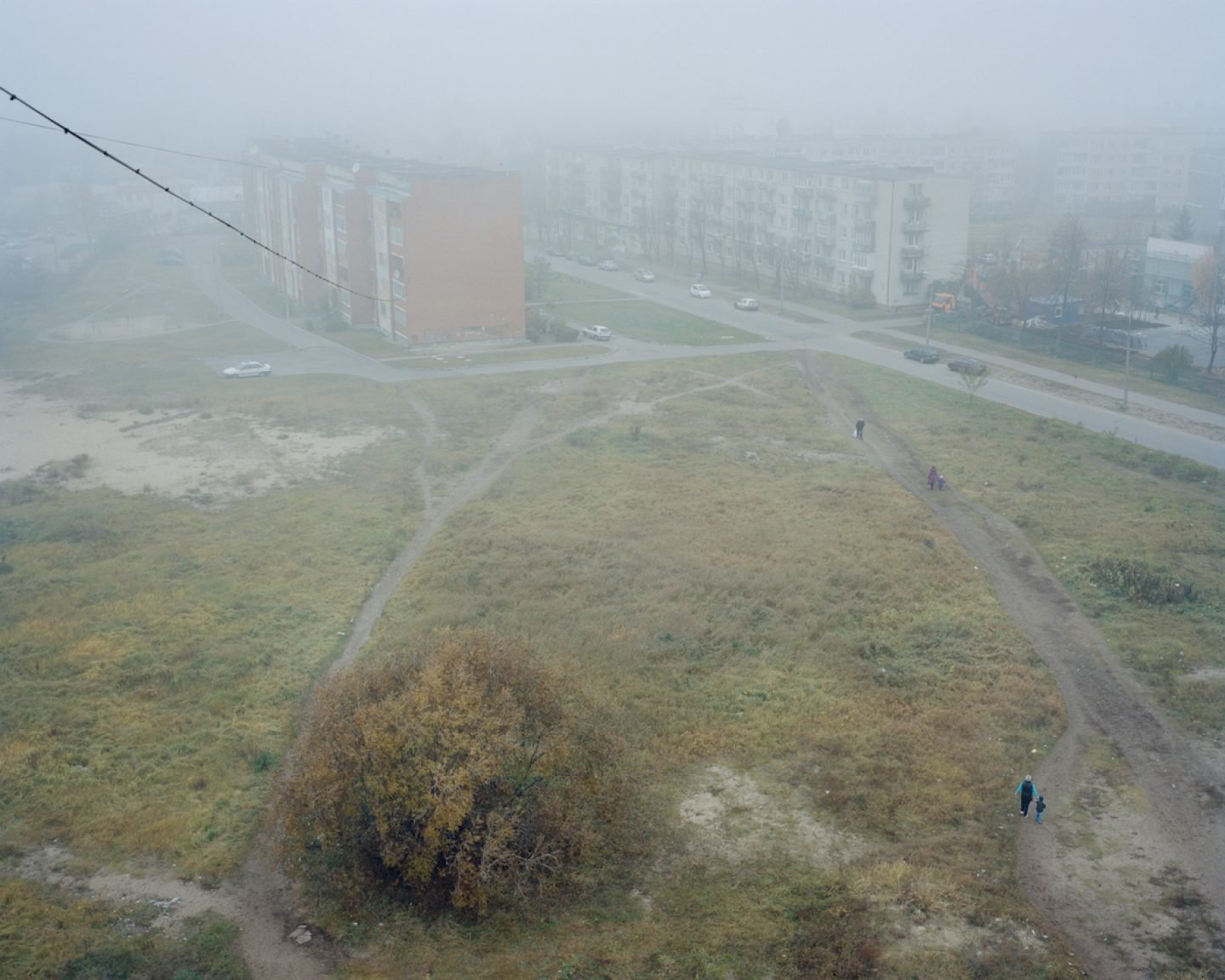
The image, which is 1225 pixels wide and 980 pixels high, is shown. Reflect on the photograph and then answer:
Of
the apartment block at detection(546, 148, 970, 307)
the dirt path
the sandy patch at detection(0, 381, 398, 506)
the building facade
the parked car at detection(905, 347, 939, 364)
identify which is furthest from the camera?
the apartment block at detection(546, 148, 970, 307)

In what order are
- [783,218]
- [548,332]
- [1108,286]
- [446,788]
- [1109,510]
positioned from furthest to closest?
[783,218] → [548,332] → [1108,286] → [1109,510] → [446,788]

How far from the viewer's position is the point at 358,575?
15.6 meters

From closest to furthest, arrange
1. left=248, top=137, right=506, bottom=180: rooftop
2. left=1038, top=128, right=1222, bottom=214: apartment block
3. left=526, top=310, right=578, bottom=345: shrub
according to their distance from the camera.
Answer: left=248, top=137, right=506, bottom=180: rooftop < left=526, top=310, right=578, bottom=345: shrub < left=1038, top=128, right=1222, bottom=214: apartment block

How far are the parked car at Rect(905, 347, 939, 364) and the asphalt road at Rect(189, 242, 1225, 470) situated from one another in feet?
0.54

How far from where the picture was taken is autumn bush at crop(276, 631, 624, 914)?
27.2 feet

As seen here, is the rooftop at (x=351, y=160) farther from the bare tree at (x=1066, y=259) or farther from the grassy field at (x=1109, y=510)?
the bare tree at (x=1066, y=259)

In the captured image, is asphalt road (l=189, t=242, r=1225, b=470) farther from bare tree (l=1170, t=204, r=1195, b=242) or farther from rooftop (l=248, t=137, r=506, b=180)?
bare tree (l=1170, t=204, r=1195, b=242)

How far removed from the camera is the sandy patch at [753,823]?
9258 millimetres

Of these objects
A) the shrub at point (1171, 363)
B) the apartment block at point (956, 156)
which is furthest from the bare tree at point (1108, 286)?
the apartment block at point (956, 156)

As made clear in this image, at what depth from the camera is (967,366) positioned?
2773cm

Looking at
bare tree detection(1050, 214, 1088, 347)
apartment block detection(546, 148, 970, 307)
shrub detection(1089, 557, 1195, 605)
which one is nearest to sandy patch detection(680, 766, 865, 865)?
shrub detection(1089, 557, 1195, 605)

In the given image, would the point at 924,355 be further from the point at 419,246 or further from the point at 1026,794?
the point at 1026,794

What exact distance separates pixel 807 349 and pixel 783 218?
12.3 metres

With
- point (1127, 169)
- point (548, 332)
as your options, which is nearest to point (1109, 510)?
point (548, 332)
